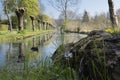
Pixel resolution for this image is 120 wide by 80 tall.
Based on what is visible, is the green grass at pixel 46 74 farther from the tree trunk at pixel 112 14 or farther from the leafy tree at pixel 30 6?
the leafy tree at pixel 30 6

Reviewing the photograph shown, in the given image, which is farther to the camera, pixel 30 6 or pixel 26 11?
pixel 30 6

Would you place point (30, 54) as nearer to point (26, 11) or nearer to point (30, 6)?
point (26, 11)

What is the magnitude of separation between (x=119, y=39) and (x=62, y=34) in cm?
73

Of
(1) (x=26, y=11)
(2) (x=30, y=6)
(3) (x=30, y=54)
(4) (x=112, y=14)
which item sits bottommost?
(3) (x=30, y=54)

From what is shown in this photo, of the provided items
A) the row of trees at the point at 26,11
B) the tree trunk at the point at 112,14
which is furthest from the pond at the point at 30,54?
the row of trees at the point at 26,11

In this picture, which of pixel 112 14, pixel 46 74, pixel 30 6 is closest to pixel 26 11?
pixel 30 6

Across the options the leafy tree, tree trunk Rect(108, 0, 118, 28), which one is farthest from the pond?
A: the leafy tree

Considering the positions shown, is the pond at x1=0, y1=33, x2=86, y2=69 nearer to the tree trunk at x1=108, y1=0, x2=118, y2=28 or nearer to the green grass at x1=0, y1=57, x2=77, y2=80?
the green grass at x1=0, y1=57, x2=77, y2=80

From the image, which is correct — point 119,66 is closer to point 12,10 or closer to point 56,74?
point 56,74

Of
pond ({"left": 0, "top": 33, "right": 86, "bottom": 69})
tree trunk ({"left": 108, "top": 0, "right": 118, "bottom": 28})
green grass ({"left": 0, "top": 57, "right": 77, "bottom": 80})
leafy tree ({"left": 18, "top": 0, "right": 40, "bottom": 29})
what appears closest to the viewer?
green grass ({"left": 0, "top": 57, "right": 77, "bottom": 80})

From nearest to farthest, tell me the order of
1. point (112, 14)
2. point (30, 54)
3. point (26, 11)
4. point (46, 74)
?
1. point (46, 74)
2. point (30, 54)
3. point (112, 14)
4. point (26, 11)

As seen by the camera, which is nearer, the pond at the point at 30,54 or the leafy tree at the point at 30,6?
the pond at the point at 30,54

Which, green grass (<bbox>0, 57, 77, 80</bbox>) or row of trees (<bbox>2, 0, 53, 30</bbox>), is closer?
green grass (<bbox>0, 57, 77, 80</bbox>)

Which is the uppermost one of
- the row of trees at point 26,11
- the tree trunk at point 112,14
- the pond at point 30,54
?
the row of trees at point 26,11
